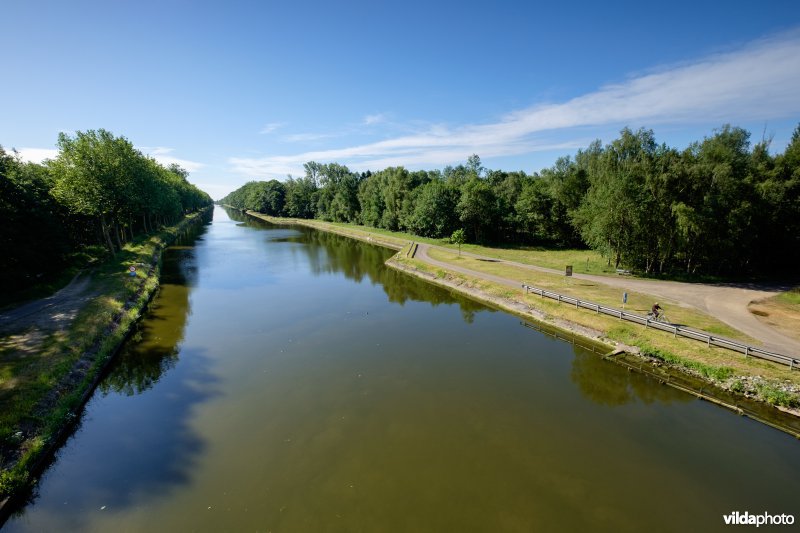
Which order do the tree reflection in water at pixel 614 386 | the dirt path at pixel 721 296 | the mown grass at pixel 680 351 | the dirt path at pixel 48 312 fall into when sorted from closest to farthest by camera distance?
1. the mown grass at pixel 680 351
2. the tree reflection in water at pixel 614 386
3. the dirt path at pixel 721 296
4. the dirt path at pixel 48 312

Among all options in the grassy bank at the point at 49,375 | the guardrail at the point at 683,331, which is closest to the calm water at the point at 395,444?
the grassy bank at the point at 49,375

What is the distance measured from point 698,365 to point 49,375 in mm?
33702

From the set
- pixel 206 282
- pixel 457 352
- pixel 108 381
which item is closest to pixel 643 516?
pixel 457 352

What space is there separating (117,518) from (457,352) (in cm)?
1804

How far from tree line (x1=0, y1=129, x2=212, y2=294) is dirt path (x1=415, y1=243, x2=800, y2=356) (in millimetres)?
42642

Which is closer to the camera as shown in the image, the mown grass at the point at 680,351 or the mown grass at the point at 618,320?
the mown grass at the point at 680,351

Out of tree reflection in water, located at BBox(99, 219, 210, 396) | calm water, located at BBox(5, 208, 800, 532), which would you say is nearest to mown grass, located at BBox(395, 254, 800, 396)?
calm water, located at BBox(5, 208, 800, 532)

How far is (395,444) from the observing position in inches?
575

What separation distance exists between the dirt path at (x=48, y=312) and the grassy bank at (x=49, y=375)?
1.72ft

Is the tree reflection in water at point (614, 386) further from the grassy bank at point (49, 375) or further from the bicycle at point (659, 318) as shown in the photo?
the grassy bank at point (49, 375)

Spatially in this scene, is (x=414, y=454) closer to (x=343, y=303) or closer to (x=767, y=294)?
(x=343, y=303)

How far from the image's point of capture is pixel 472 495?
12000 millimetres

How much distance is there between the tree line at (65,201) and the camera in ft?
98.8

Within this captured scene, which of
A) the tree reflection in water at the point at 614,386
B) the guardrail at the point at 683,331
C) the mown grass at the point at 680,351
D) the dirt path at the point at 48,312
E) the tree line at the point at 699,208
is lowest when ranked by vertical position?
the tree reflection in water at the point at 614,386
